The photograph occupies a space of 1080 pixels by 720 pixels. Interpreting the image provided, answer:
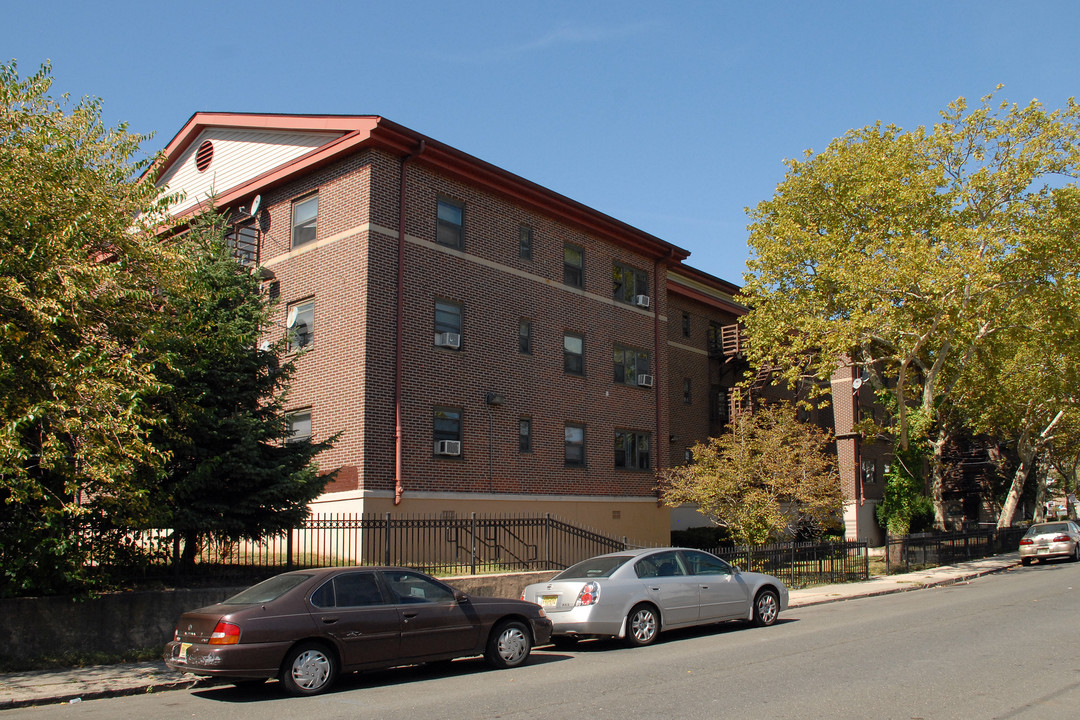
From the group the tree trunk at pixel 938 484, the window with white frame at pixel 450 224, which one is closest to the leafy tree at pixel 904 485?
the tree trunk at pixel 938 484

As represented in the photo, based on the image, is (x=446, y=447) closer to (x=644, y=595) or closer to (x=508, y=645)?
(x=644, y=595)

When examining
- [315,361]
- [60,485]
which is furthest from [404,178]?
[60,485]

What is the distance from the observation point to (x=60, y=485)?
12.1m

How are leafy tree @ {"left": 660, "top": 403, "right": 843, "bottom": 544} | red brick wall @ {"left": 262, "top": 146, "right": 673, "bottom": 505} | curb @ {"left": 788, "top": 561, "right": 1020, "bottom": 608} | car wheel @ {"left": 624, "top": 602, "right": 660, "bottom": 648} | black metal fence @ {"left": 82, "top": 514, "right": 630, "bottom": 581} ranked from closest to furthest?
car wheel @ {"left": 624, "top": 602, "right": 660, "bottom": 648}, black metal fence @ {"left": 82, "top": 514, "right": 630, "bottom": 581}, curb @ {"left": 788, "top": 561, "right": 1020, "bottom": 608}, red brick wall @ {"left": 262, "top": 146, "right": 673, "bottom": 505}, leafy tree @ {"left": 660, "top": 403, "right": 843, "bottom": 544}

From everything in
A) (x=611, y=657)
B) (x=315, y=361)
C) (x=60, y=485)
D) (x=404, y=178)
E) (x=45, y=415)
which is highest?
(x=404, y=178)

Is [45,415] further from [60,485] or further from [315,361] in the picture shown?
[315,361]

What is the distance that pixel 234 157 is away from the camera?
24703mm

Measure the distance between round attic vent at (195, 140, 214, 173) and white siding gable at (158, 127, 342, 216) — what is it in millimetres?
128

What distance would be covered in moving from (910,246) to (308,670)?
842 inches

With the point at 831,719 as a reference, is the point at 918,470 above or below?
above

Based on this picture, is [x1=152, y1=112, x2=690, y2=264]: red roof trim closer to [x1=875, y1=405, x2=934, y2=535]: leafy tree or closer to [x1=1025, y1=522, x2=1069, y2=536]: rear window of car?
[x1=875, y1=405, x2=934, y2=535]: leafy tree

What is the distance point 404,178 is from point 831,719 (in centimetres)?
1663

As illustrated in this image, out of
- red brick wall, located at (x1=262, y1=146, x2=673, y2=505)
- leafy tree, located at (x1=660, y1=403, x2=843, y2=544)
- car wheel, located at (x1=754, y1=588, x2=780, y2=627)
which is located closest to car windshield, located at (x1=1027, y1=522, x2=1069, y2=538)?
leafy tree, located at (x1=660, y1=403, x2=843, y2=544)

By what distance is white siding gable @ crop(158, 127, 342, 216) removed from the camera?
23.0 meters
